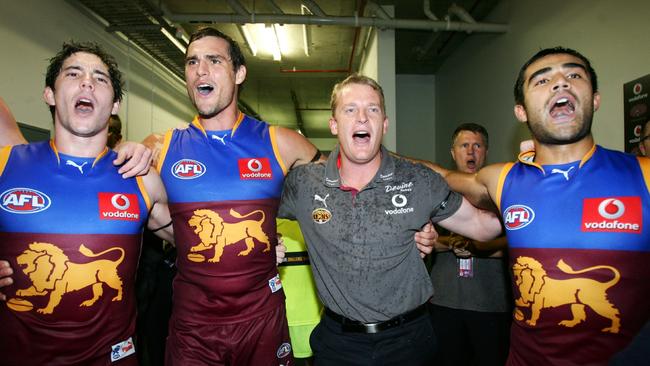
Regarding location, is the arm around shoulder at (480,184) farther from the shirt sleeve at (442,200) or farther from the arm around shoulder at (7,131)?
the arm around shoulder at (7,131)

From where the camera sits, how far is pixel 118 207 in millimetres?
1893

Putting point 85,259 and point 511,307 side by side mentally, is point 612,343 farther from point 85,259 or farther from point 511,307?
point 85,259

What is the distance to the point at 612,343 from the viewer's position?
157cm

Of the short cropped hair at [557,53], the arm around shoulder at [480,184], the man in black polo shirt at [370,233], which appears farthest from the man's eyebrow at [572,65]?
the man in black polo shirt at [370,233]

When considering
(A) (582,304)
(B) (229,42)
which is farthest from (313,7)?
(A) (582,304)

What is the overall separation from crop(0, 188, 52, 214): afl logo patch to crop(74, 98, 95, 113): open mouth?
1.48 ft

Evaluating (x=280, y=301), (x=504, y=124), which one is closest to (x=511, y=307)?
(x=280, y=301)

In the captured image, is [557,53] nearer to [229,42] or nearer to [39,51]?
[229,42]

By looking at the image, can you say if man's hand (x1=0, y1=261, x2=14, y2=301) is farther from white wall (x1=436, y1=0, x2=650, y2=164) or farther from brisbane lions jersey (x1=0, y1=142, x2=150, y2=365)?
white wall (x1=436, y1=0, x2=650, y2=164)

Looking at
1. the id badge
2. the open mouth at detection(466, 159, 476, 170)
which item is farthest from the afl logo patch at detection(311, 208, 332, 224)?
the open mouth at detection(466, 159, 476, 170)

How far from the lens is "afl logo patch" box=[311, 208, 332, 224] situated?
207 cm

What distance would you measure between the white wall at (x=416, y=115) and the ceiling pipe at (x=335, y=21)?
12.3 ft

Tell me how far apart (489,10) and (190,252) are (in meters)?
6.94

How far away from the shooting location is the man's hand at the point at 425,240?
6.65ft
